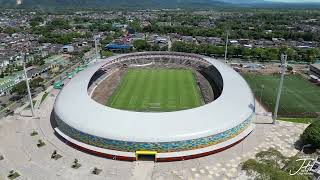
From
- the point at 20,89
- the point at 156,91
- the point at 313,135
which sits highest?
the point at 20,89

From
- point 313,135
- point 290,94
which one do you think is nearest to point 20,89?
point 313,135

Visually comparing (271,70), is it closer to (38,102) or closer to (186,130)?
(186,130)

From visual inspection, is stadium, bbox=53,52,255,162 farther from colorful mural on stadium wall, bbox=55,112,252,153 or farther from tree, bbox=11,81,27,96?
tree, bbox=11,81,27,96

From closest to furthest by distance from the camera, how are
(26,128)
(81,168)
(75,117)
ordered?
(81,168), (75,117), (26,128)

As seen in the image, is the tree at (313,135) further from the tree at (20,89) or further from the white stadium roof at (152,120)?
the tree at (20,89)

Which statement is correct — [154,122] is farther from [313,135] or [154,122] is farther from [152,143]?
[313,135]

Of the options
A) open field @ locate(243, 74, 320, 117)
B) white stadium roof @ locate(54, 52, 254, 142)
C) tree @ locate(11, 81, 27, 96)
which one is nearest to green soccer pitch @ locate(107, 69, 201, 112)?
white stadium roof @ locate(54, 52, 254, 142)

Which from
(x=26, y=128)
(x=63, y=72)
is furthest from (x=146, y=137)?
(x=63, y=72)
